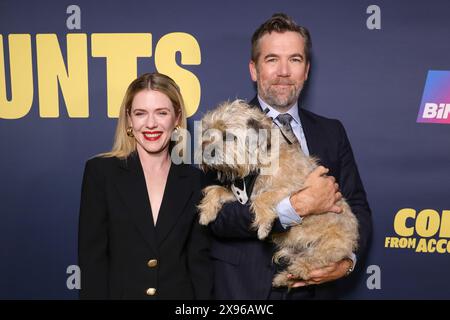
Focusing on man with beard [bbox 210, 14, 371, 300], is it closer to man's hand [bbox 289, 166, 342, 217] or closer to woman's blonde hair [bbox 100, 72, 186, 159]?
man's hand [bbox 289, 166, 342, 217]

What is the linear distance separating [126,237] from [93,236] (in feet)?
0.57

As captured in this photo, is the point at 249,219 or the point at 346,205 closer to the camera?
the point at 249,219

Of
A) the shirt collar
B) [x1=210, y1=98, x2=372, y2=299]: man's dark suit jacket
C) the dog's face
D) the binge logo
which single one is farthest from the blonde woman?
the binge logo

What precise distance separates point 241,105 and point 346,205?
2.90 feet

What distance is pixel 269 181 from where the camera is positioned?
2.41 metres

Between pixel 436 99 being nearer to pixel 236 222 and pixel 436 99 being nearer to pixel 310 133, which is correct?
pixel 310 133

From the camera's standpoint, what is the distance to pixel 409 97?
10.7 feet

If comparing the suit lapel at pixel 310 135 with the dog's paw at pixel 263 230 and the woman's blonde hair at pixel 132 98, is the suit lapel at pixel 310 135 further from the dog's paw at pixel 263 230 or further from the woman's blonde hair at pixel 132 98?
the woman's blonde hair at pixel 132 98

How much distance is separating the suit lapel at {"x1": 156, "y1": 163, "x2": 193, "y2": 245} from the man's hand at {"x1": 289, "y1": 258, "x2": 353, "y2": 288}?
757 mm

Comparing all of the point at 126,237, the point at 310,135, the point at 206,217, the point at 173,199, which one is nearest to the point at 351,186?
the point at 310,135

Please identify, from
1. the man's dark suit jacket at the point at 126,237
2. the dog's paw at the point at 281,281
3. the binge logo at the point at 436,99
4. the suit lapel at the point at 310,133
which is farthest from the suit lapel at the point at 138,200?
the binge logo at the point at 436,99

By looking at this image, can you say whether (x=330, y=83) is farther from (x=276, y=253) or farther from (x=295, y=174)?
(x=276, y=253)
